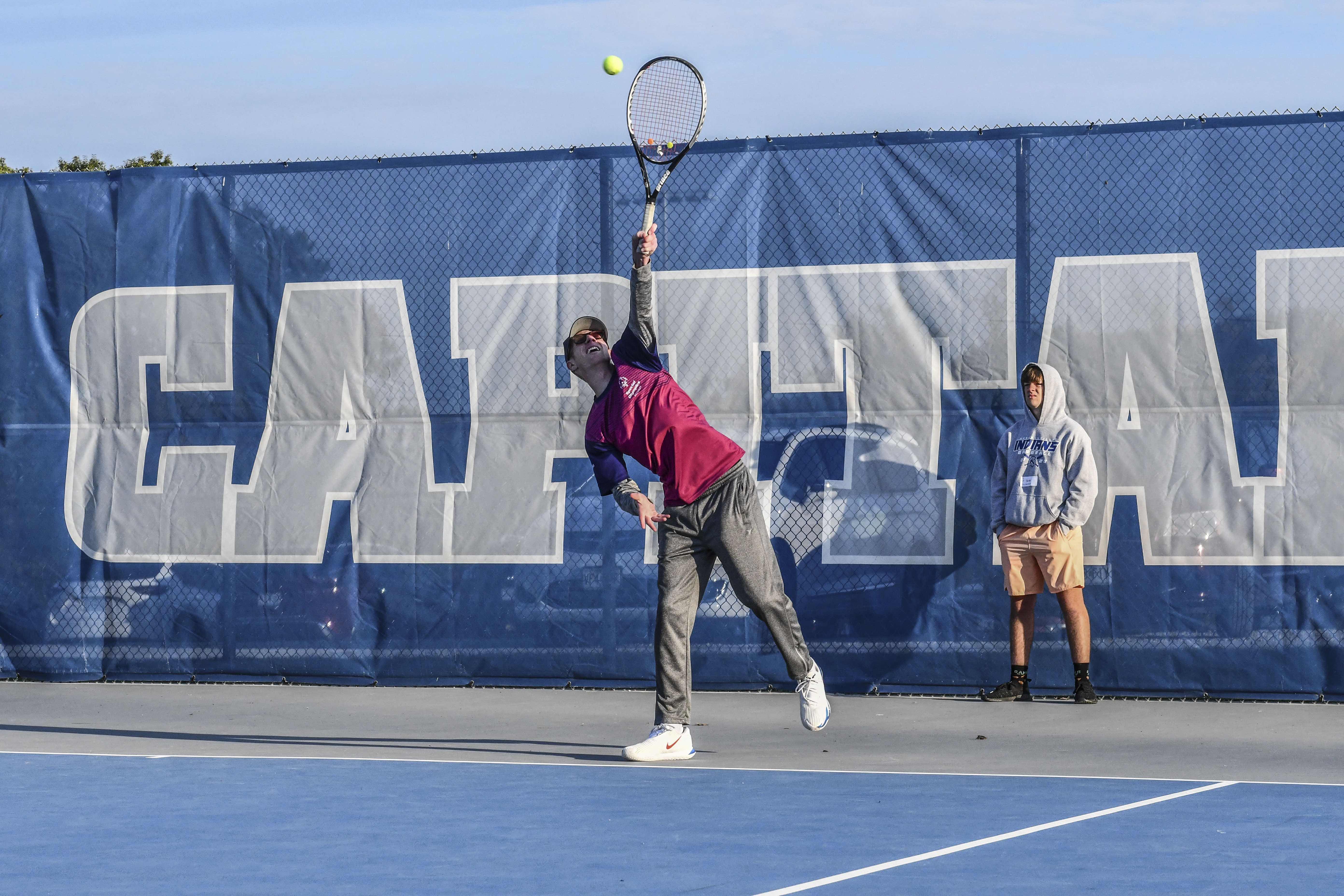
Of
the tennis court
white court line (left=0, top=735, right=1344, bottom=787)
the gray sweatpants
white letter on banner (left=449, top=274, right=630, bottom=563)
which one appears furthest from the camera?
white letter on banner (left=449, top=274, right=630, bottom=563)

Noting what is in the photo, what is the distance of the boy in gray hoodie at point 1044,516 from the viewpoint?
8.13 m

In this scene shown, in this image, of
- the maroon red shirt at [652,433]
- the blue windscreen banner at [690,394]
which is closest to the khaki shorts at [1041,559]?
the blue windscreen banner at [690,394]

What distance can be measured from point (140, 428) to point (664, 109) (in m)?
3.95

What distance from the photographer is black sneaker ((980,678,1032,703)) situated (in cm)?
831

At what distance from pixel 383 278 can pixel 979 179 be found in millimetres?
3315

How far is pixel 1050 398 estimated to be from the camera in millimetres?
8242

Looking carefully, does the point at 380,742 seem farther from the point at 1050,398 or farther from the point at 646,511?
Answer: the point at 1050,398

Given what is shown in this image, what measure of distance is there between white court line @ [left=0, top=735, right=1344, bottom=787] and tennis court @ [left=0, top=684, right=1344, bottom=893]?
0.02 m

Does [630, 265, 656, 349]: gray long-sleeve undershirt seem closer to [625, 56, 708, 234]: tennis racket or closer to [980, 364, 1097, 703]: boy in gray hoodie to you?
[625, 56, 708, 234]: tennis racket

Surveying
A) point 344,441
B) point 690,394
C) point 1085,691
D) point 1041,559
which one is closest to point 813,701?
point 1041,559

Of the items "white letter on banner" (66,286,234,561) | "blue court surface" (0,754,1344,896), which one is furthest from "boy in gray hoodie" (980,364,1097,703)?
"white letter on banner" (66,286,234,561)

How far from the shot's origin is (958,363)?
858 cm

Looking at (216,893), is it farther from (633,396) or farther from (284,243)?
(284,243)

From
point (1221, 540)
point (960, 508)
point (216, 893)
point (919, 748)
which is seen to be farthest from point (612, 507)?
point (216, 893)
